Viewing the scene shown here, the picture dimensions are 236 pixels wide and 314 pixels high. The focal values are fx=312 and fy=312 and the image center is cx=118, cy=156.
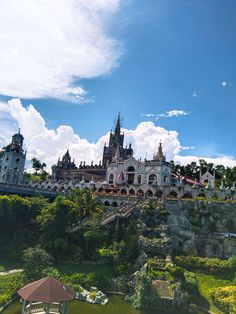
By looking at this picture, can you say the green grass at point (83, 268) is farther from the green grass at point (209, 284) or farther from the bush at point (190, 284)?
the green grass at point (209, 284)

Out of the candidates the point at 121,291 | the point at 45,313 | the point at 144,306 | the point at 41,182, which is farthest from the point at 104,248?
the point at 41,182

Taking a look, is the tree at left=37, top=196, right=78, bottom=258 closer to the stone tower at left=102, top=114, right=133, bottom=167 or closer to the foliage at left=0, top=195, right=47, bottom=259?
the foliage at left=0, top=195, right=47, bottom=259

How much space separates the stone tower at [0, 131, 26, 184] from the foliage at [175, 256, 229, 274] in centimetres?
5814

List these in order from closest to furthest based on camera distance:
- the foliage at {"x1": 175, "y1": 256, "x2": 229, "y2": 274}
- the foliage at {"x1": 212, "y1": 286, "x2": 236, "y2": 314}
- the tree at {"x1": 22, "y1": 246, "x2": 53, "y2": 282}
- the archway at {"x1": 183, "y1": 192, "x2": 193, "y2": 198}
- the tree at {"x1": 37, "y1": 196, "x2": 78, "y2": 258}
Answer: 1. the foliage at {"x1": 212, "y1": 286, "x2": 236, "y2": 314}
2. the tree at {"x1": 22, "y1": 246, "x2": 53, "y2": 282}
3. the foliage at {"x1": 175, "y1": 256, "x2": 229, "y2": 274}
4. the tree at {"x1": 37, "y1": 196, "x2": 78, "y2": 258}
5. the archway at {"x1": 183, "y1": 192, "x2": 193, "y2": 198}

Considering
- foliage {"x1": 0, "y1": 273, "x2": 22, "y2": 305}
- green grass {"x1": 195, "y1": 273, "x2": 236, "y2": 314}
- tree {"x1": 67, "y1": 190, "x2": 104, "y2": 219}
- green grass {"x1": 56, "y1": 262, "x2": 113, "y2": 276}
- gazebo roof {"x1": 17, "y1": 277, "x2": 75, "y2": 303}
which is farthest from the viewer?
tree {"x1": 67, "y1": 190, "x2": 104, "y2": 219}

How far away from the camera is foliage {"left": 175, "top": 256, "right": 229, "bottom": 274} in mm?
40844

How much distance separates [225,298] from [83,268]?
17.5m

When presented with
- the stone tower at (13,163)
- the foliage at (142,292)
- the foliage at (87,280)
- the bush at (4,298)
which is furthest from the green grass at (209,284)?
the stone tower at (13,163)

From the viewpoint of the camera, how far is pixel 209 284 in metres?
38.4

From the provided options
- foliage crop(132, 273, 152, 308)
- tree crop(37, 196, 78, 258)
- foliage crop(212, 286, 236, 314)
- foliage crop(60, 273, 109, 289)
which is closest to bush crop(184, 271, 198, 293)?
foliage crop(212, 286, 236, 314)

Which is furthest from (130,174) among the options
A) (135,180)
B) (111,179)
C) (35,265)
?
(35,265)

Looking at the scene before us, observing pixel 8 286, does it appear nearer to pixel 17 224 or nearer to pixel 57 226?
pixel 57 226

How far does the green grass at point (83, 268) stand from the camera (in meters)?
39.3

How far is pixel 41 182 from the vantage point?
307ft
